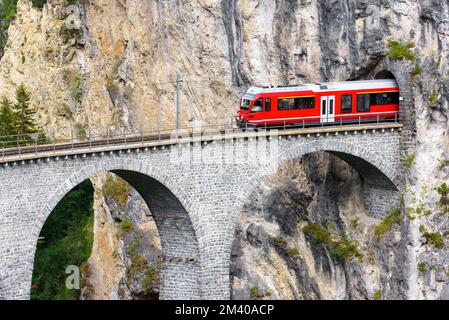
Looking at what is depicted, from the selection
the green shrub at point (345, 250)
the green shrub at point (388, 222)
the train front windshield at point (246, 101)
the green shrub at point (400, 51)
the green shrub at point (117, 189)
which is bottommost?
the green shrub at point (345, 250)

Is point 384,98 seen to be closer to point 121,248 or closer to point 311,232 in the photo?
point 311,232

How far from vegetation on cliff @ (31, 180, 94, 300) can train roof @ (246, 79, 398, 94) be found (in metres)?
24.0

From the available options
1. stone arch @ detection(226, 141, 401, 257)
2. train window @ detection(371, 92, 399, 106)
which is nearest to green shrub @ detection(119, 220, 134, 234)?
stone arch @ detection(226, 141, 401, 257)

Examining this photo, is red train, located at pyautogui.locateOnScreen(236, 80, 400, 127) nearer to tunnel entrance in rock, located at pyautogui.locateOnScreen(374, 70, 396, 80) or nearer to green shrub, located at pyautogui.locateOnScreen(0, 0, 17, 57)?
tunnel entrance in rock, located at pyautogui.locateOnScreen(374, 70, 396, 80)

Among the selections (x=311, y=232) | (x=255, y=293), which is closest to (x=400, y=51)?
(x=311, y=232)

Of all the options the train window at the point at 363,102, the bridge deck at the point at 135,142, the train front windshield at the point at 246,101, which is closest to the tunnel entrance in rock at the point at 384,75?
the train window at the point at 363,102

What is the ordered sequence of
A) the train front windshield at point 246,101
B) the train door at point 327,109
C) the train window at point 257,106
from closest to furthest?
the train window at point 257,106 < the train front windshield at point 246,101 < the train door at point 327,109

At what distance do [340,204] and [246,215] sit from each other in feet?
18.9

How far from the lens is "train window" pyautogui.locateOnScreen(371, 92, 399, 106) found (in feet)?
243

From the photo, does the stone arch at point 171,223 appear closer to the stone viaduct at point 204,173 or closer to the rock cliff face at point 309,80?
the stone viaduct at point 204,173

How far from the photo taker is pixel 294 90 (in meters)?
72.6

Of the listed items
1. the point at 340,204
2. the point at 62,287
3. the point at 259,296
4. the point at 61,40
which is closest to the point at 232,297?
the point at 259,296

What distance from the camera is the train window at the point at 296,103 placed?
72.2m

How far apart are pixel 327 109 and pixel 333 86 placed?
4.70 feet
